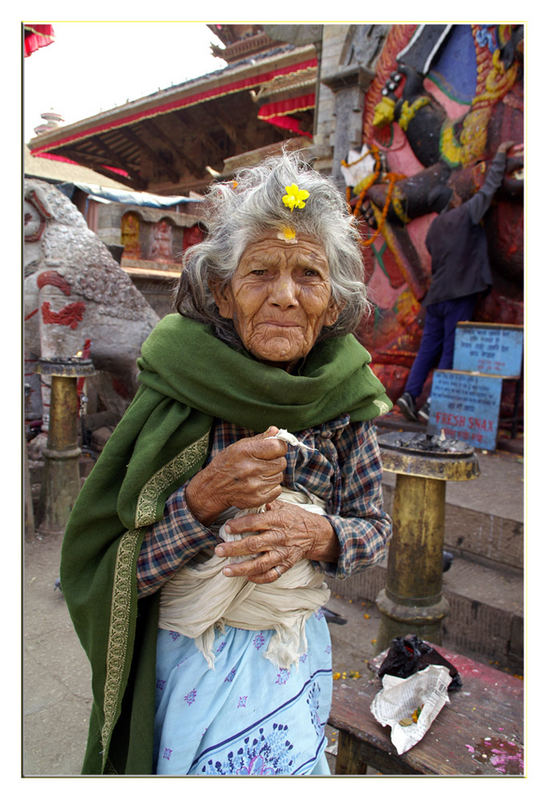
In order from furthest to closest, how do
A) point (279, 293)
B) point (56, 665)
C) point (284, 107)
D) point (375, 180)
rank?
point (284, 107) → point (375, 180) → point (56, 665) → point (279, 293)

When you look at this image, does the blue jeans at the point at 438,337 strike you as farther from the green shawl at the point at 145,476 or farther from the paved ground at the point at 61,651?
the green shawl at the point at 145,476

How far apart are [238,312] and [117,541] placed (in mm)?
588

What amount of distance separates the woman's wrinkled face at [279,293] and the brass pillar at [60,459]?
3.60 metres

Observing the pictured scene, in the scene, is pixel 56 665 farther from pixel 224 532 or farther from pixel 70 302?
pixel 70 302

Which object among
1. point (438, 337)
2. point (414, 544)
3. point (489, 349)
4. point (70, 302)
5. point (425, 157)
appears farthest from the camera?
point (425, 157)

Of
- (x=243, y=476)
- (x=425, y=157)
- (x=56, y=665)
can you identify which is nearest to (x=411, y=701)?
(x=243, y=476)

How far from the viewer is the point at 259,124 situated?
1293 centimetres

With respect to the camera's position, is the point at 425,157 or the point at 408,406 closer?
the point at 408,406

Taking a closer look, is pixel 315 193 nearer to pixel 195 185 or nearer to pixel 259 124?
pixel 259 124

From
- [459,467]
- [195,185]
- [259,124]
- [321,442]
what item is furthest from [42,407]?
[195,185]

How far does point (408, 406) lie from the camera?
19.0 ft

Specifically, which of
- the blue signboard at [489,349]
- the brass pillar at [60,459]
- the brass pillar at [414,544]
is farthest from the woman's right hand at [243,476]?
the blue signboard at [489,349]

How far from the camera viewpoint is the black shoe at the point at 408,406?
19.0 feet

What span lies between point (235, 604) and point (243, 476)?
35 centimetres
